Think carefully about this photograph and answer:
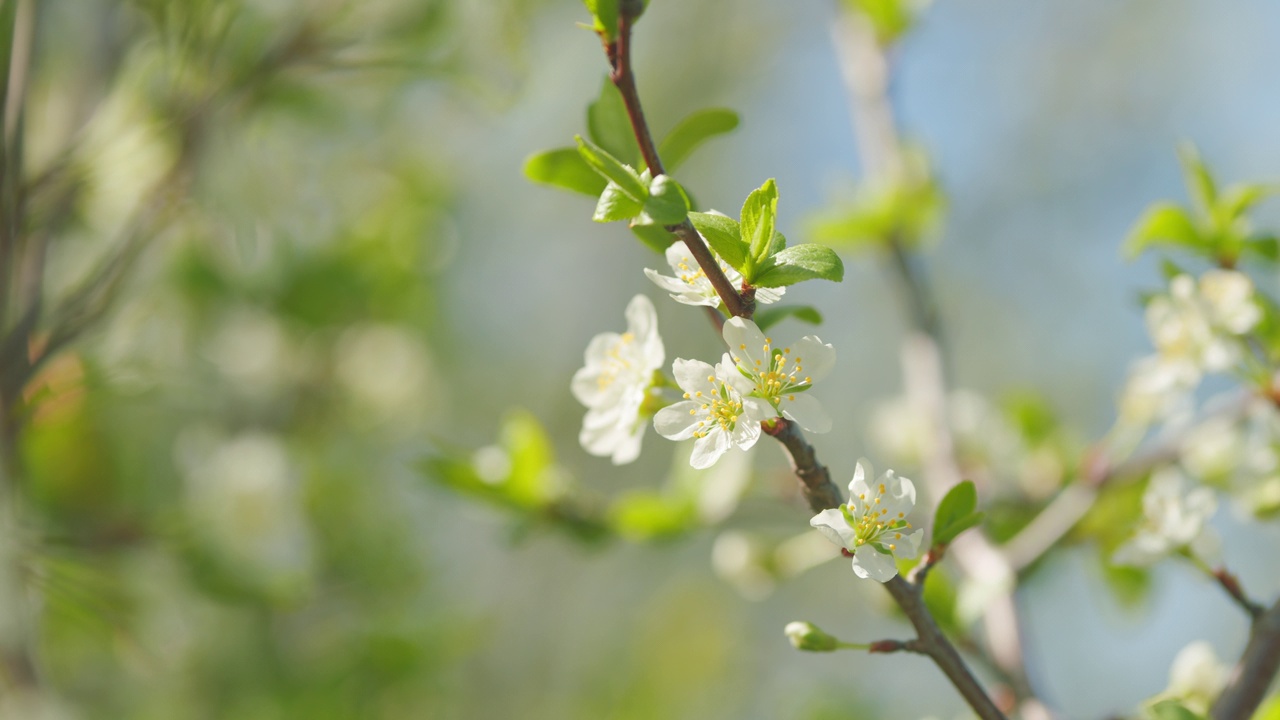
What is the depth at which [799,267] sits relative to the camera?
0.34 meters

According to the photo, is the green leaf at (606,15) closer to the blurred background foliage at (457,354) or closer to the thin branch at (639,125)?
the thin branch at (639,125)

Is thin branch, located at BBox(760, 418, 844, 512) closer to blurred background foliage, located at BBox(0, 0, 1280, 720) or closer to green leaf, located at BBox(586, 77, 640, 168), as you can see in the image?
green leaf, located at BBox(586, 77, 640, 168)

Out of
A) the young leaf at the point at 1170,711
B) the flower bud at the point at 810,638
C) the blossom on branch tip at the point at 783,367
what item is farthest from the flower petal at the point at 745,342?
the young leaf at the point at 1170,711

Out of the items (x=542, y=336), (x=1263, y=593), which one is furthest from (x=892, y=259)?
(x=542, y=336)

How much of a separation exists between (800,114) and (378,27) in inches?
67.4

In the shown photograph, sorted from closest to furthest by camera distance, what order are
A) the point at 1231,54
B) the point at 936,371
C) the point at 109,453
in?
the point at 936,371, the point at 109,453, the point at 1231,54

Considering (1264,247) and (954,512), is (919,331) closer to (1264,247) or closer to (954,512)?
(1264,247)

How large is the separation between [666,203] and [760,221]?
44 mm

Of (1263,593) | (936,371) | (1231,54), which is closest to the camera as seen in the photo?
(936,371)

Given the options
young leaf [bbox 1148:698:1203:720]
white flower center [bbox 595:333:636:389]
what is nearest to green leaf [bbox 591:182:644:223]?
white flower center [bbox 595:333:636:389]

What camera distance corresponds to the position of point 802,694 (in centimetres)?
91

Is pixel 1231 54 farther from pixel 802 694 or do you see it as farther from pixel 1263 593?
pixel 802 694

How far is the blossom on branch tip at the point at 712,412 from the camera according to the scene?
34 centimetres

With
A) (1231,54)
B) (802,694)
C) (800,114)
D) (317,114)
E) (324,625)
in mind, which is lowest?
(324,625)
